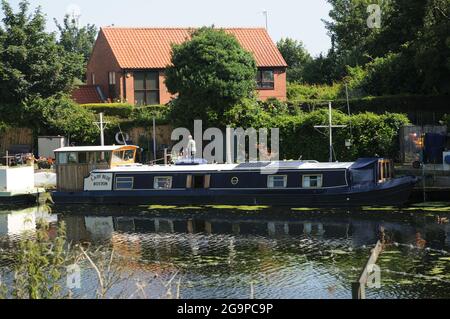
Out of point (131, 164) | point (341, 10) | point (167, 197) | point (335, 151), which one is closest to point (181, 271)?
point (167, 197)

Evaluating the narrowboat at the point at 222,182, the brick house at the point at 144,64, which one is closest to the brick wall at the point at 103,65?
the brick house at the point at 144,64

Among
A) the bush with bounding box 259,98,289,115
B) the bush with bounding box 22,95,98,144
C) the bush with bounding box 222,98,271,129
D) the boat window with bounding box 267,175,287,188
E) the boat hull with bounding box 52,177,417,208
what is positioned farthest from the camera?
the bush with bounding box 22,95,98,144

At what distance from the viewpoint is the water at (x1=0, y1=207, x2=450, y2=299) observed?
18828mm

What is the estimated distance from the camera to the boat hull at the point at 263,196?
30.6 meters

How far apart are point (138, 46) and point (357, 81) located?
1450 cm

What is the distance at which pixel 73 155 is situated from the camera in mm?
35125

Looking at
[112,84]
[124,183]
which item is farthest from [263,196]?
[112,84]

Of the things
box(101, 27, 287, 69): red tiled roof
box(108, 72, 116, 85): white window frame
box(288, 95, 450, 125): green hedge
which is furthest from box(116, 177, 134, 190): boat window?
box(108, 72, 116, 85): white window frame

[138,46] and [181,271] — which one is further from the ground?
[138,46]

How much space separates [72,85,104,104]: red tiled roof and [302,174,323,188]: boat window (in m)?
21.7

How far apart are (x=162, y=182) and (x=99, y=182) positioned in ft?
10.1

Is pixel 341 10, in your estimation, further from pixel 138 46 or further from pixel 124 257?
pixel 124 257

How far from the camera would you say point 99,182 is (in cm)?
3447

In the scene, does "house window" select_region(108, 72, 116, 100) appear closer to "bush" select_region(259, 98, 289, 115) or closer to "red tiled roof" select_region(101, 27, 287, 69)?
"red tiled roof" select_region(101, 27, 287, 69)
